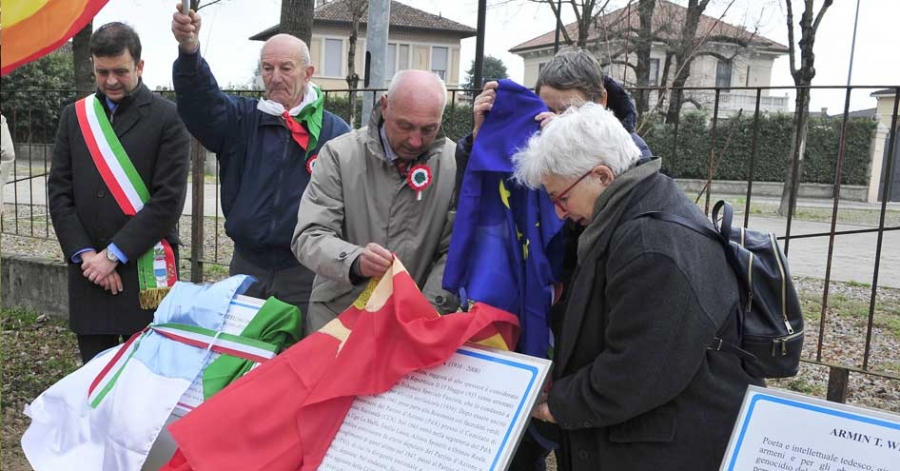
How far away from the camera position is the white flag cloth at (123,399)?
2.55 meters

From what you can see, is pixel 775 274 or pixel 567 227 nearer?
pixel 775 274

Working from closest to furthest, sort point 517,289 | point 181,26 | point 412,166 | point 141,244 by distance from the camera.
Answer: point 517,289 < point 412,166 < point 181,26 < point 141,244

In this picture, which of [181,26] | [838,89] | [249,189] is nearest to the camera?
[181,26]

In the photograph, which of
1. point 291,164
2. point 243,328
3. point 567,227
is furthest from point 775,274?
point 291,164

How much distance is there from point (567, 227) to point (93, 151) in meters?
2.26

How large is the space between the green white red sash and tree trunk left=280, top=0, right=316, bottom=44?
3223 mm

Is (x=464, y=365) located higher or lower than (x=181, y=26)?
lower

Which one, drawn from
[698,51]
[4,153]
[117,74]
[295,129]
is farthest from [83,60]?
[698,51]

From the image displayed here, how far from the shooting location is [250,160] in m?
3.25

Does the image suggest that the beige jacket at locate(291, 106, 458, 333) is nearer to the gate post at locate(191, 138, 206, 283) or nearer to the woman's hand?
the woman's hand

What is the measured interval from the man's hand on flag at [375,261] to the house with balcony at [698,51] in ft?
22.4

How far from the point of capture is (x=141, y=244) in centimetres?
342

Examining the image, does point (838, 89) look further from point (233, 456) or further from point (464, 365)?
point (233, 456)

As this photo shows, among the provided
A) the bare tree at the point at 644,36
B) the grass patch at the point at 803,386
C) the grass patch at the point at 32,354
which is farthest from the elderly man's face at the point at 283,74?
the bare tree at the point at 644,36
